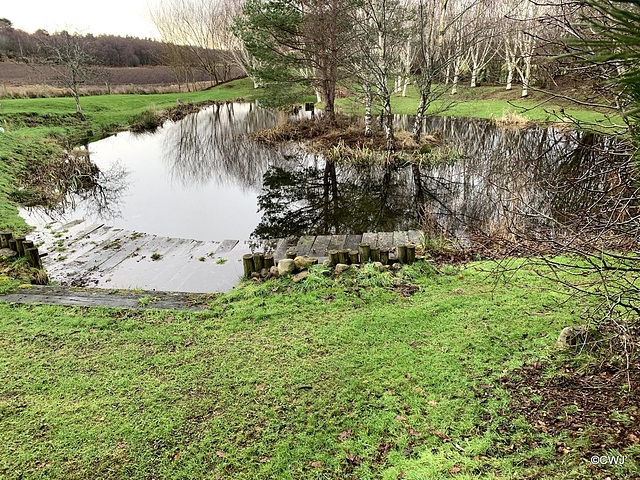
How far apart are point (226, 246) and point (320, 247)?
2.66 m

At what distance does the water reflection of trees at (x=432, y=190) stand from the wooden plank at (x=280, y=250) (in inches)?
41.3

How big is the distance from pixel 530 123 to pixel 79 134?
25367mm

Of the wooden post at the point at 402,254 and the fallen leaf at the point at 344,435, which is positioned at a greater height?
the wooden post at the point at 402,254

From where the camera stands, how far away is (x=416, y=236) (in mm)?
8930

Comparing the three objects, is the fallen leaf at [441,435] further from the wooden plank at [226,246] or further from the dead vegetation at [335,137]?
the dead vegetation at [335,137]

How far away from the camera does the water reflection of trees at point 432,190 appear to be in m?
10.3

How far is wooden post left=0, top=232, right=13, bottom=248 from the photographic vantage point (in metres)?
8.29

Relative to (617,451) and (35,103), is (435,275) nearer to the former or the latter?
(617,451)

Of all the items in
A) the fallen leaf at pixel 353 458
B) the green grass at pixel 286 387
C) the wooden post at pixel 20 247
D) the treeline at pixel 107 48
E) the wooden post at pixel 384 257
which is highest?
the treeline at pixel 107 48

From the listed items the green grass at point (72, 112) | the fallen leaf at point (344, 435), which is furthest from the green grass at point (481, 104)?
the fallen leaf at point (344, 435)

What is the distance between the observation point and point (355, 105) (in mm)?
29406

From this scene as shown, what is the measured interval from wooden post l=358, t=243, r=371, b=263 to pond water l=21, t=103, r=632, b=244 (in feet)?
9.20

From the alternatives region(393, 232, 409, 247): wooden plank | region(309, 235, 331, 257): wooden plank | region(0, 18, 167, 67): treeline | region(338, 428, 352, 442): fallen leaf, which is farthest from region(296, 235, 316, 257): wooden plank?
region(0, 18, 167, 67): treeline

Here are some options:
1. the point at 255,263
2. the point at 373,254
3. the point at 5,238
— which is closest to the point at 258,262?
the point at 255,263
